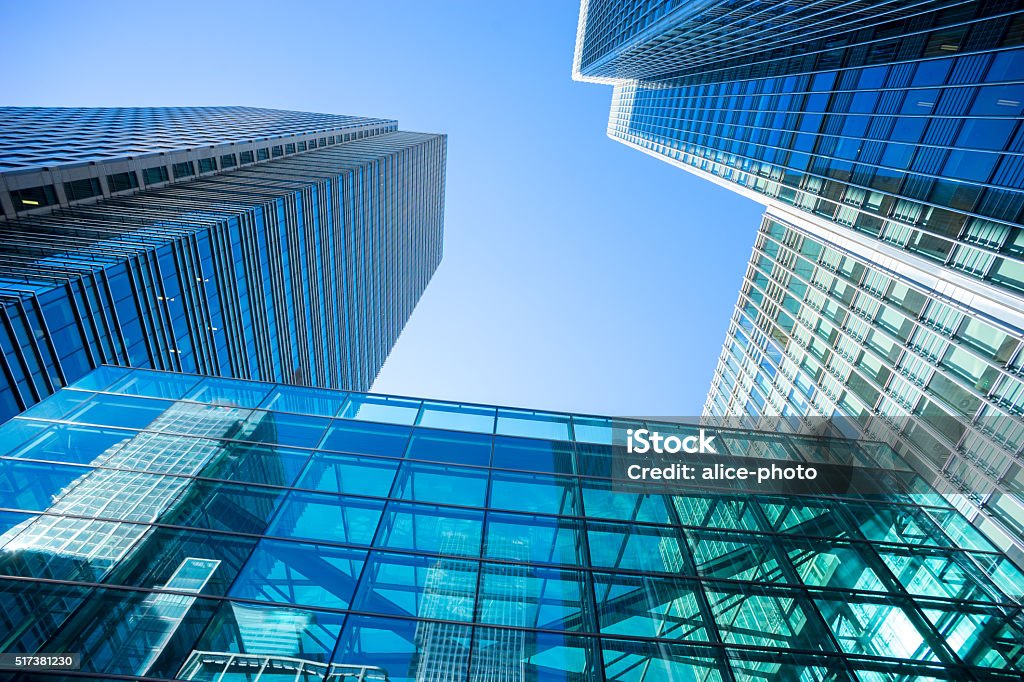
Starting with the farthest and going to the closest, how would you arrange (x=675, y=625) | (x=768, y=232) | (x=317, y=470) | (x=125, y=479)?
(x=768, y=232)
(x=317, y=470)
(x=125, y=479)
(x=675, y=625)

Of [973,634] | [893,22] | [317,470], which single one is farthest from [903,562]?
[893,22]

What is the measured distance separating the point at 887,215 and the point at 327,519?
31.0m

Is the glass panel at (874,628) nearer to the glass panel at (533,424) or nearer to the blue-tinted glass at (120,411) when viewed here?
the glass panel at (533,424)

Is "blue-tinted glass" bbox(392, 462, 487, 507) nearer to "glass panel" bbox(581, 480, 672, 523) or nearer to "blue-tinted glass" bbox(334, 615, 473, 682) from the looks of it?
"glass panel" bbox(581, 480, 672, 523)

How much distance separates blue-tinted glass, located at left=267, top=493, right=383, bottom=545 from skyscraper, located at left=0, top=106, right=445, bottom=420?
19.5m

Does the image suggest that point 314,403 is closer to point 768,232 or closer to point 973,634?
point 973,634

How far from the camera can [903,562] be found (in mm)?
13570

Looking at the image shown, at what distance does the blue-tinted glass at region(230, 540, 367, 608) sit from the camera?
10930mm

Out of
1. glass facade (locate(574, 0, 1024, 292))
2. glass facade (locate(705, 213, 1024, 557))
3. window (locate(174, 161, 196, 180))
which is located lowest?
glass facade (locate(705, 213, 1024, 557))

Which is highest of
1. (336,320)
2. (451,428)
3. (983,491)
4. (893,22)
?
(893,22)

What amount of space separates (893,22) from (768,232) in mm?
21961

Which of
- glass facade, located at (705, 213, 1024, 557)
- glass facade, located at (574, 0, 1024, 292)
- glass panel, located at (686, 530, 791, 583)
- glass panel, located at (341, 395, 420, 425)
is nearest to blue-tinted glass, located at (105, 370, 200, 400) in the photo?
glass panel, located at (341, 395, 420, 425)

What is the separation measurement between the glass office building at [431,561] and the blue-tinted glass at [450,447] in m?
0.08

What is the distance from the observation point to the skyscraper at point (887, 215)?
20906 mm
